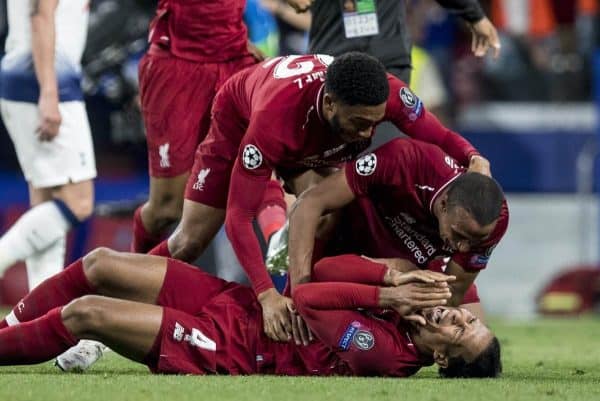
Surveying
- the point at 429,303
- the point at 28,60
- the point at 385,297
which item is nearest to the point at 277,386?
the point at 385,297

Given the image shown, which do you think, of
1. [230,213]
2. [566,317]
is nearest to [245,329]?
[230,213]

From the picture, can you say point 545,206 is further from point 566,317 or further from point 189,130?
point 189,130

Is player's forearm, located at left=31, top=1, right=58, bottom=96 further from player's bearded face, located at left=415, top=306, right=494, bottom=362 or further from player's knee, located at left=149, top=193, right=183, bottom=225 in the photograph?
player's bearded face, located at left=415, top=306, right=494, bottom=362

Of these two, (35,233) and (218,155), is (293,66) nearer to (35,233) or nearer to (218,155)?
(218,155)

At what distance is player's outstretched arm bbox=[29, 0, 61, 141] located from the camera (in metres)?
7.88

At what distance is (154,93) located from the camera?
26.6 ft

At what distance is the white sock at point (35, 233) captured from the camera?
26.6ft

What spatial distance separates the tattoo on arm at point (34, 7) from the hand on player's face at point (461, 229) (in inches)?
108

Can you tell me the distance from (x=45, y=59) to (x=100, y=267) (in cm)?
183

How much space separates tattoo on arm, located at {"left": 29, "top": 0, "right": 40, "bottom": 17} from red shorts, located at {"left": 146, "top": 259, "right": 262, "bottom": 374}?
78.9 inches

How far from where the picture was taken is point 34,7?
7953mm

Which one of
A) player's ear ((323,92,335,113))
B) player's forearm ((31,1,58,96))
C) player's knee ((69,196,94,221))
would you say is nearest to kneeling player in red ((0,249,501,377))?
player's ear ((323,92,335,113))

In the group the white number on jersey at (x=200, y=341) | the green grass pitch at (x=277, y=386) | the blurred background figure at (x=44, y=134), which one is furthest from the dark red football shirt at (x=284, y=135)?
the blurred background figure at (x=44, y=134)

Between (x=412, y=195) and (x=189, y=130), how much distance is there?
179cm
